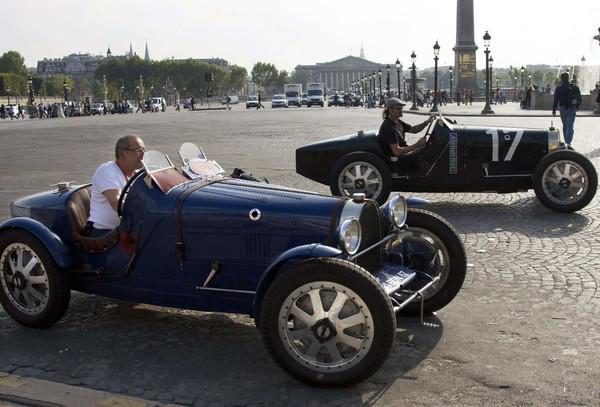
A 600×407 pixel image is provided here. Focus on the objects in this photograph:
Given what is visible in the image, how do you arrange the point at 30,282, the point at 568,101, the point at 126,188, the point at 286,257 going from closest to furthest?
1. the point at 286,257
2. the point at 126,188
3. the point at 30,282
4. the point at 568,101

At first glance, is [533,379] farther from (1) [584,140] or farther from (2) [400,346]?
(1) [584,140]

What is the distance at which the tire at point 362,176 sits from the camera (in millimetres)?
9758

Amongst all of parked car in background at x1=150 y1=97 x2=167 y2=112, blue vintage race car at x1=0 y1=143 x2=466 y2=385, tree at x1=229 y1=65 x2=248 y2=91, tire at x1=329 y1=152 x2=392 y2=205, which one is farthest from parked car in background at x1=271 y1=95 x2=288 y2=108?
tree at x1=229 y1=65 x2=248 y2=91

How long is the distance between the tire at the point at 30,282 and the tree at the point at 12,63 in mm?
167158

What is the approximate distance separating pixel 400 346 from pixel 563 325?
1.28m

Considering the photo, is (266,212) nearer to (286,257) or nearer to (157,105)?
(286,257)

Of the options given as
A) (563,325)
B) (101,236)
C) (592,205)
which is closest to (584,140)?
(592,205)

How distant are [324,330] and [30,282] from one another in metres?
2.53

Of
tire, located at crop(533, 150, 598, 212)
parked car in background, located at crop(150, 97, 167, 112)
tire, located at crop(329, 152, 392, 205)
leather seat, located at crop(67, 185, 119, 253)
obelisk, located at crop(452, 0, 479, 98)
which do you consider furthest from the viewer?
obelisk, located at crop(452, 0, 479, 98)

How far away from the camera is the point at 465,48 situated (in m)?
90.6

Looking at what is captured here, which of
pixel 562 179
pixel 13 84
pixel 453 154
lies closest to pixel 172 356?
pixel 453 154

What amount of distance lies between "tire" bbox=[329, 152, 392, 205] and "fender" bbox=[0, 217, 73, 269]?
5.22m

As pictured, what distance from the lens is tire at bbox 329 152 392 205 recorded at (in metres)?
9.76

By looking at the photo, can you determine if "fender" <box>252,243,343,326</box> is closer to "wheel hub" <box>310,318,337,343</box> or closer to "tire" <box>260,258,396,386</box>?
"tire" <box>260,258,396,386</box>
